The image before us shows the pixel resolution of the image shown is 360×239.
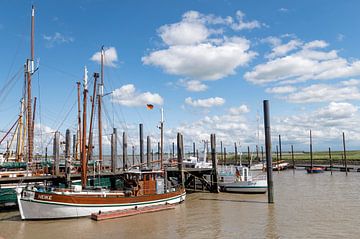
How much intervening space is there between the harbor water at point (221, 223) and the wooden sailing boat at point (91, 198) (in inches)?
30.1

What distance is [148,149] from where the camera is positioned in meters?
44.8

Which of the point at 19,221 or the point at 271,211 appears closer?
the point at 19,221

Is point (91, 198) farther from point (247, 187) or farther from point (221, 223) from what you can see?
point (247, 187)

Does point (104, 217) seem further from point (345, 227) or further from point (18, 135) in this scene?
point (18, 135)

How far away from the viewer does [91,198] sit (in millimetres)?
24859

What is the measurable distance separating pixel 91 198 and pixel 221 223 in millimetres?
9804

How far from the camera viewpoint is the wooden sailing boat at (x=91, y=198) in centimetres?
2356

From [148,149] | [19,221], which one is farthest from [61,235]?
[148,149]

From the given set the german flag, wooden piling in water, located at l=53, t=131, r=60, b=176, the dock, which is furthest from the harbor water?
the german flag

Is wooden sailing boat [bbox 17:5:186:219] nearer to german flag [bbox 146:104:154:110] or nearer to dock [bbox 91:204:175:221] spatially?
dock [bbox 91:204:175:221]

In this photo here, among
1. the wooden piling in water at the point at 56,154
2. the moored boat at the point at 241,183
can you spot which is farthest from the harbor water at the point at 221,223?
the moored boat at the point at 241,183

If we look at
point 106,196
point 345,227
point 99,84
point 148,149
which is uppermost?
point 99,84

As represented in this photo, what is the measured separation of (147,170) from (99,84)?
1273cm

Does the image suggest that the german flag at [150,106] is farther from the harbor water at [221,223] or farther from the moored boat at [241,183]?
the moored boat at [241,183]
